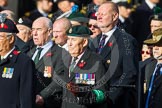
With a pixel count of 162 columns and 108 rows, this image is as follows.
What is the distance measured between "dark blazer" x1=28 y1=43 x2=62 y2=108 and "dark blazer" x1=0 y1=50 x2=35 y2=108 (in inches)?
34.1

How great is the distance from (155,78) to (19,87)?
2.30 meters

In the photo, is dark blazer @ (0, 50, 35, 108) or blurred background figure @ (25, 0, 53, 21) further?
blurred background figure @ (25, 0, 53, 21)

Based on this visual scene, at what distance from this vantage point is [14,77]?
34.3ft

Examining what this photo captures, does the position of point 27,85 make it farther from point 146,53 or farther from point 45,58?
point 146,53

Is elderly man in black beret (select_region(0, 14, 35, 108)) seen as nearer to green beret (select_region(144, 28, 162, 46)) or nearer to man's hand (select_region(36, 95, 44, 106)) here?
man's hand (select_region(36, 95, 44, 106))

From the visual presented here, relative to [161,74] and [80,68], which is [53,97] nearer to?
[80,68]

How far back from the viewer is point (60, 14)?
50.7ft

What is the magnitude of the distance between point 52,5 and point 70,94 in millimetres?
7414

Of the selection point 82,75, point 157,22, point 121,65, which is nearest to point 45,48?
point 121,65

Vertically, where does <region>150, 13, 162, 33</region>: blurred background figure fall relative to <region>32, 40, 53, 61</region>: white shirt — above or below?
above

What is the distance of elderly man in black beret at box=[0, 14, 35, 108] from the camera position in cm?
1038

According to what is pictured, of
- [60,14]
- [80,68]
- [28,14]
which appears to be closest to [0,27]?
[80,68]

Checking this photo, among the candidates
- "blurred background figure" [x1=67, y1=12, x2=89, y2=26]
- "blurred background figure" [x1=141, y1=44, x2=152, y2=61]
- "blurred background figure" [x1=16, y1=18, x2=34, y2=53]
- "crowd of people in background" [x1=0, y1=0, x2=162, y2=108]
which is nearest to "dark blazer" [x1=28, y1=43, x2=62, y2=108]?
"crowd of people in background" [x1=0, y1=0, x2=162, y2=108]

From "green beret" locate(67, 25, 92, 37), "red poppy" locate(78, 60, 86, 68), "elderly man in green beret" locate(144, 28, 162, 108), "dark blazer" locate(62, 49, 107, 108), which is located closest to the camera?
"dark blazer" locate(62, 49, 107, 108)
